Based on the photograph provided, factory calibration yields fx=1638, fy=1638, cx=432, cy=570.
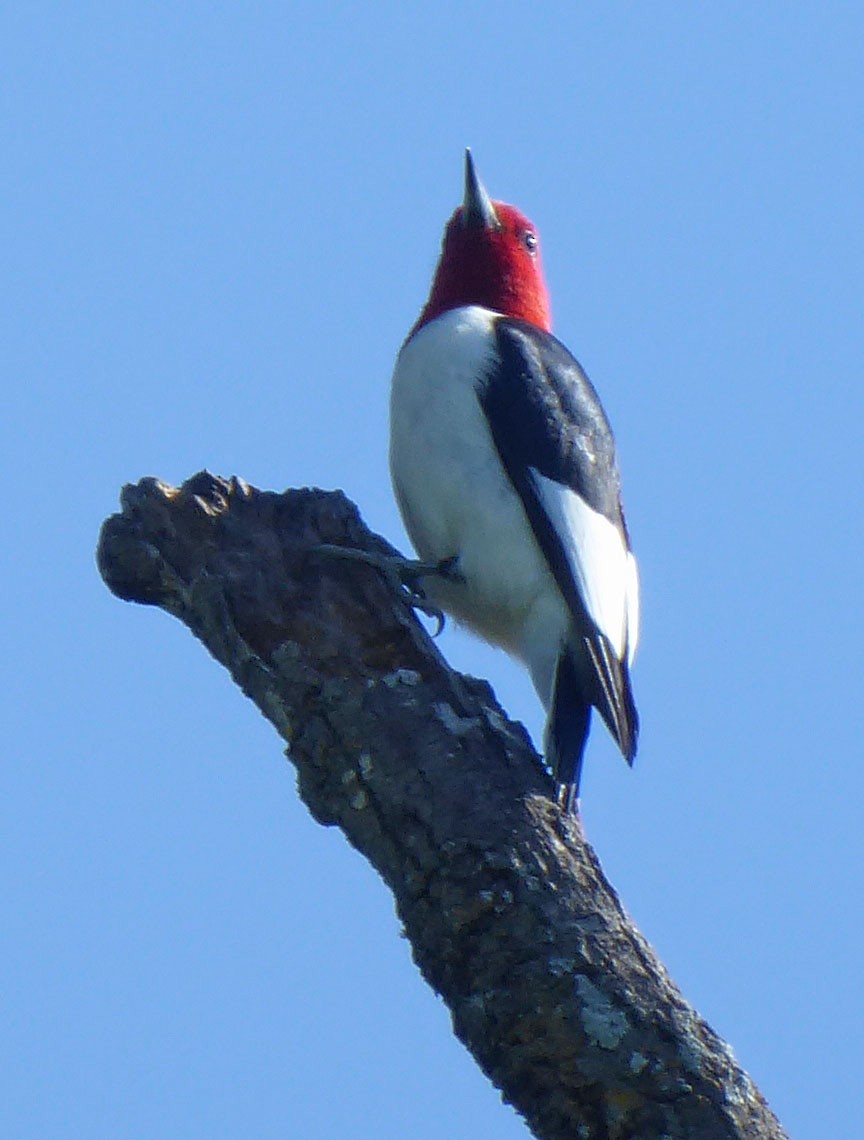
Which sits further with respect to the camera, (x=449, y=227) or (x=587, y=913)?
(x=449, y=227)

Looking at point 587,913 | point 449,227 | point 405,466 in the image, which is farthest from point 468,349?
point 587,913

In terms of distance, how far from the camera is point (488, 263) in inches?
237

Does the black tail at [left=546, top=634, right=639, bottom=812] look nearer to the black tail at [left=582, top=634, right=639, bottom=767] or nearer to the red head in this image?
the black tail at [left=582, top=634, right=639, bottom=767]

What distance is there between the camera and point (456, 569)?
4812 mm

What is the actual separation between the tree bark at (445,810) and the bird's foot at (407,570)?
0.08ft

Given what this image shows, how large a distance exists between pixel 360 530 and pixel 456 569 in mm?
767

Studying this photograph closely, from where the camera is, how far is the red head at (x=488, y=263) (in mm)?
5980

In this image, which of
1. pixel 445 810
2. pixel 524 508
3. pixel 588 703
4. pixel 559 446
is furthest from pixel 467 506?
pixel 445 810

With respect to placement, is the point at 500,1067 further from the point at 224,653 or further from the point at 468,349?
the point at 468,349

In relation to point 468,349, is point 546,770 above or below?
below

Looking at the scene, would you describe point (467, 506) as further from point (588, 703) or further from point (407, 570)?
point (588, 703)

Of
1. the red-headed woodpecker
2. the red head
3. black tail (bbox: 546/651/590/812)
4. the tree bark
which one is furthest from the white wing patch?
the red head

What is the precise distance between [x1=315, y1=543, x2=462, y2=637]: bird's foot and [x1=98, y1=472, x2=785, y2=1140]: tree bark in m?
0.03

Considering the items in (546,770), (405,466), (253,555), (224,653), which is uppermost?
(405,466)
